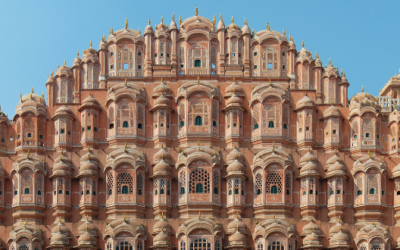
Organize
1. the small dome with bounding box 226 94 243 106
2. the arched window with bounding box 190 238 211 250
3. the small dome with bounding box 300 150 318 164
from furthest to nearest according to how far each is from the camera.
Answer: the small dome with bounding box 226 94 243 106, the small dome with bounding box 300 150 318 164, the arched window with bounding box 190 238 211 250

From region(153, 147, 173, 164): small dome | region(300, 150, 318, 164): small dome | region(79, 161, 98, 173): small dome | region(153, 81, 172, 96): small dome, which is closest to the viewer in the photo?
region(79, 161, 98, 173): small dome

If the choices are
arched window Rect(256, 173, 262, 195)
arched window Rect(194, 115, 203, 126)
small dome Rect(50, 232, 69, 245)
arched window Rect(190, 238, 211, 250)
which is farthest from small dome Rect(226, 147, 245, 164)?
small dome Rect(50, 232, 69, 245)

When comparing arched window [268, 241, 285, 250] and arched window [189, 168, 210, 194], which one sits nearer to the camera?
arched window [268, 241, 285, 250]

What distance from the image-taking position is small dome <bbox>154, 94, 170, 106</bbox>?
79688 millimetres

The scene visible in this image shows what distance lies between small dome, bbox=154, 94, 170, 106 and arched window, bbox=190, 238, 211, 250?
1151cm

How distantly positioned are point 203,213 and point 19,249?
1281 cm

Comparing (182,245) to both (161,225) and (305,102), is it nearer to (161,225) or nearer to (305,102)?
(161,225)

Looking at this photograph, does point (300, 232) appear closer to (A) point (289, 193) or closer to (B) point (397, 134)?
(A) point (289, 193)

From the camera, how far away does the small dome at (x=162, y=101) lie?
79688mm

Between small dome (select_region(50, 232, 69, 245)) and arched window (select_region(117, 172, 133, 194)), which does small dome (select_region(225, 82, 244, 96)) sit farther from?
small dome (select_region(50, 232, 69, 245))

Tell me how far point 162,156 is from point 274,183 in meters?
8.12

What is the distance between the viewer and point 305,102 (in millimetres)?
79938

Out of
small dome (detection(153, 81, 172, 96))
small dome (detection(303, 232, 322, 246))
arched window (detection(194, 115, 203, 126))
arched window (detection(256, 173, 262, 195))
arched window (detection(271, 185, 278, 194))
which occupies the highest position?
small dome (detection(153, 81, 172, 96))

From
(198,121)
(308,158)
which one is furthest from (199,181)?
(308,158)
